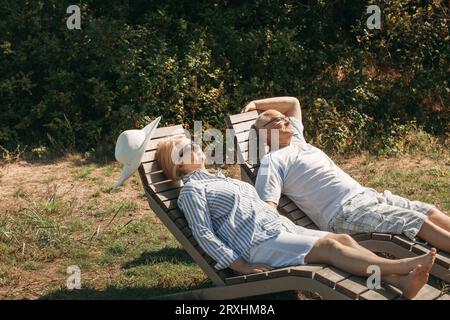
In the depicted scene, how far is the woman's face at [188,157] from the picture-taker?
17.9ft

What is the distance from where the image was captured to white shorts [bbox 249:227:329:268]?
488 centimetres

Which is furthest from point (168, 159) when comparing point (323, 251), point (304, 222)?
point (323, 251)

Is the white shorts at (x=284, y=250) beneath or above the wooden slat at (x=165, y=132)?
beneath

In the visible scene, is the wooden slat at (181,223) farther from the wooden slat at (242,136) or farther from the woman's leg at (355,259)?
the wooden slat at (242,136)

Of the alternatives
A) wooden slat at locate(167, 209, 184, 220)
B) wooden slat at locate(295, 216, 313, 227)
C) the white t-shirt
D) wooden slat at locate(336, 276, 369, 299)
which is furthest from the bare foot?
wooden slat at locate(167, 209, 184, 220)

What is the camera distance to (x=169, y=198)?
5484 mm

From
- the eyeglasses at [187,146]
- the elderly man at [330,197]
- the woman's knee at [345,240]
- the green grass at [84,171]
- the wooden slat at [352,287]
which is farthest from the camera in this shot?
the green grass at [84,171]

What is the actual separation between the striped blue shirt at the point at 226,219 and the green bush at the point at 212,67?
12.6 feet

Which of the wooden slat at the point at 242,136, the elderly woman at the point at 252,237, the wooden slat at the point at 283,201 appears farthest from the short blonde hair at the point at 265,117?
the elderly woman at the point at 252,237

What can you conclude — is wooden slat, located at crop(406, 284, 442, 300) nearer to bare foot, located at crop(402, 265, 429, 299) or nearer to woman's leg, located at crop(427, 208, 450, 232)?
bare foot, located at crop(402, 265, 429, 299)

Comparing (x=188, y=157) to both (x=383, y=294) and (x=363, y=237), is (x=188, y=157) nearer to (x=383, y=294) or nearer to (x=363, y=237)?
(x=363, y=237)

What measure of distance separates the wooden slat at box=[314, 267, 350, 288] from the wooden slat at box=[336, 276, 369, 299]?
3 cm

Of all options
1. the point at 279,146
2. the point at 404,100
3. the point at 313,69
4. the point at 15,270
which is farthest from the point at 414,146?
the point at 15,270

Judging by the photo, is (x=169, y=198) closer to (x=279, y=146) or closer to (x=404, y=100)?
(x=279, y=146)
